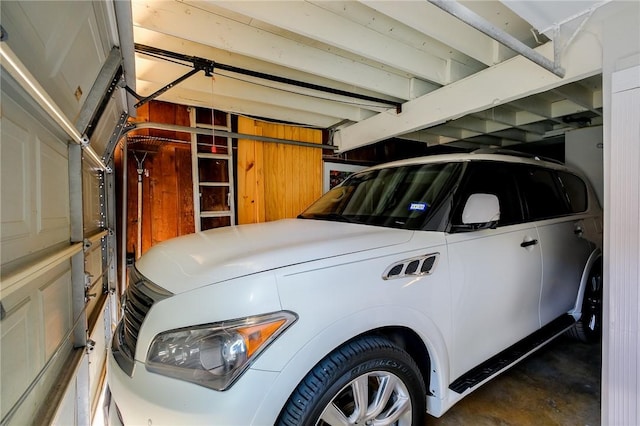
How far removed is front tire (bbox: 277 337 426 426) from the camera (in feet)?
4.17

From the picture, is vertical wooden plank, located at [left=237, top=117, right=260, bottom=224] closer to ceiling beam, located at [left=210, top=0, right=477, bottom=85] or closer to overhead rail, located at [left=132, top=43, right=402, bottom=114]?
overhead rail, located at [left=132, top=43, right=402, bottom=114]

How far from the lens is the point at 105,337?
2.92 metres

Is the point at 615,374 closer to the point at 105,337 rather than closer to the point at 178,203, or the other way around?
the point at 105,337

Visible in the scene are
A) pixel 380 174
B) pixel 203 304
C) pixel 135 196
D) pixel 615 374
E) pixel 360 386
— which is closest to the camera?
pixel 203 304

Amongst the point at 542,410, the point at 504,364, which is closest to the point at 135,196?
the point at 504,364

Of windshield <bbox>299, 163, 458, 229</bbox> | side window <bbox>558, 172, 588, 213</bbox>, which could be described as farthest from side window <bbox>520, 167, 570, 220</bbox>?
windshield <bbox>299, 163, 458, 229</bbox>

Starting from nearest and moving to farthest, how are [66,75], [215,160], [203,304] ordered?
[203,304] < [66,75] < [215,160]

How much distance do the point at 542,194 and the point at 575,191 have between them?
815 mm

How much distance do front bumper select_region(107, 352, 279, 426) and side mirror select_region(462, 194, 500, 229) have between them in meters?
1.51

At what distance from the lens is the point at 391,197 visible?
242cm

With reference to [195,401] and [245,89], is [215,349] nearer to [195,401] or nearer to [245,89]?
[195,401]

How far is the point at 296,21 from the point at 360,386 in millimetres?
2402

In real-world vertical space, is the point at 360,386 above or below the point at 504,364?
above

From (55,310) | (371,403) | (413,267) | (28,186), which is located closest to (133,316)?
(55,310)
